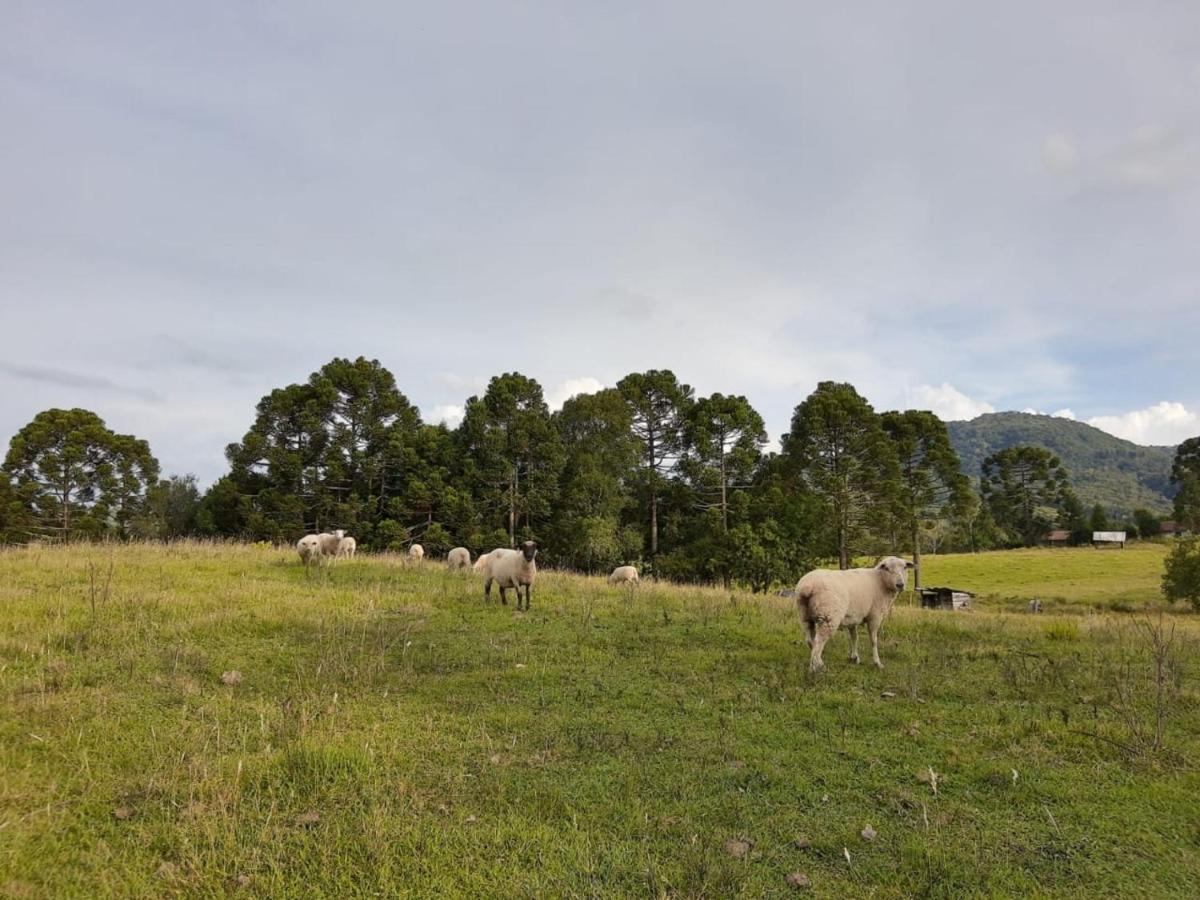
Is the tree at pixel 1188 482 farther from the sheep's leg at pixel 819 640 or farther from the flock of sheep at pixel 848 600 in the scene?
the sheep's leg at pixel 819 640

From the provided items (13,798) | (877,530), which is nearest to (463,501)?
(877,530)

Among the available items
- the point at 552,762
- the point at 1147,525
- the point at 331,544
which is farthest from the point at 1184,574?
the point at 1147,525

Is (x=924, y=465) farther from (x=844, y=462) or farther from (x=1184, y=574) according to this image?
(x=1184, y=574)

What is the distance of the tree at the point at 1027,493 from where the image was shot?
94.2m

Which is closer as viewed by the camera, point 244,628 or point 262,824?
point 262,824

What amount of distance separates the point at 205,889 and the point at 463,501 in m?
37.0

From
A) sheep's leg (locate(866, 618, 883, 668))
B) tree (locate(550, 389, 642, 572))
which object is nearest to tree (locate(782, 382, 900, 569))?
tree (locate(550, 389, 642, 572))

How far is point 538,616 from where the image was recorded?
13.8m

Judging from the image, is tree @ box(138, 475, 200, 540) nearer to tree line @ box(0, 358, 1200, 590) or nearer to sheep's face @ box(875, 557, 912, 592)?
tree line @ box(0, 358, 1200, 590)

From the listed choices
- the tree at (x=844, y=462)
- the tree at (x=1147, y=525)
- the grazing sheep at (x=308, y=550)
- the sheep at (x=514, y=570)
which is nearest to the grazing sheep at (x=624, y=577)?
the sheep at (x=514, y=570)

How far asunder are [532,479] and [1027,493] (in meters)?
92.7

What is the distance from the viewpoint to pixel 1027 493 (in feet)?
319

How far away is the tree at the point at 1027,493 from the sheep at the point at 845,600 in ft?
326

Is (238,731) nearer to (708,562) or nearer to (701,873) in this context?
(701,873)
